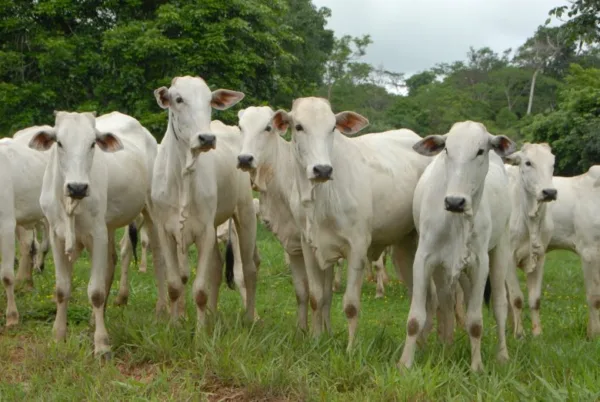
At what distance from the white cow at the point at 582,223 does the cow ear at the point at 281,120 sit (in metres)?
4.24

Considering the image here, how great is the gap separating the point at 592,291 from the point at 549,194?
48.9 inches

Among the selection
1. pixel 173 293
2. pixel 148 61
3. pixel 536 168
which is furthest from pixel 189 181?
pixel 148 61

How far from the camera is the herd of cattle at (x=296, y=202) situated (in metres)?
6.56

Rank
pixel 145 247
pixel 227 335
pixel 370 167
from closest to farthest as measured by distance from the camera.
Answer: pixel 227 335, pixel 370 167, pixel 145 247

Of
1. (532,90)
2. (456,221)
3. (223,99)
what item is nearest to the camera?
(456,221)

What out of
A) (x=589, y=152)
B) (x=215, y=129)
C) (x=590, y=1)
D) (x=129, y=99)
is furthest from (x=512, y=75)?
(x=215, y=129)

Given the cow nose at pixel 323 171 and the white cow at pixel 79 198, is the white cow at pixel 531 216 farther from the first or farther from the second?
the white cow at pixel 79 198

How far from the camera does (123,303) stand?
9234 mm

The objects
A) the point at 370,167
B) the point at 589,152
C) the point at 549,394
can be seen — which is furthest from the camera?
the point at 589,152

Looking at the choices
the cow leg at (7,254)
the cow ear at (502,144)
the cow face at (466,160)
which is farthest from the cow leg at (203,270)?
the cow ear at (502,144)

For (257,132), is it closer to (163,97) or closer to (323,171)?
(163,97)

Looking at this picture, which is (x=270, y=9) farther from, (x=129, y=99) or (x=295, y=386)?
(x=295, y=386)

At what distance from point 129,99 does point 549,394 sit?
18784 millimetres

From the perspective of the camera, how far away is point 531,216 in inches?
394
